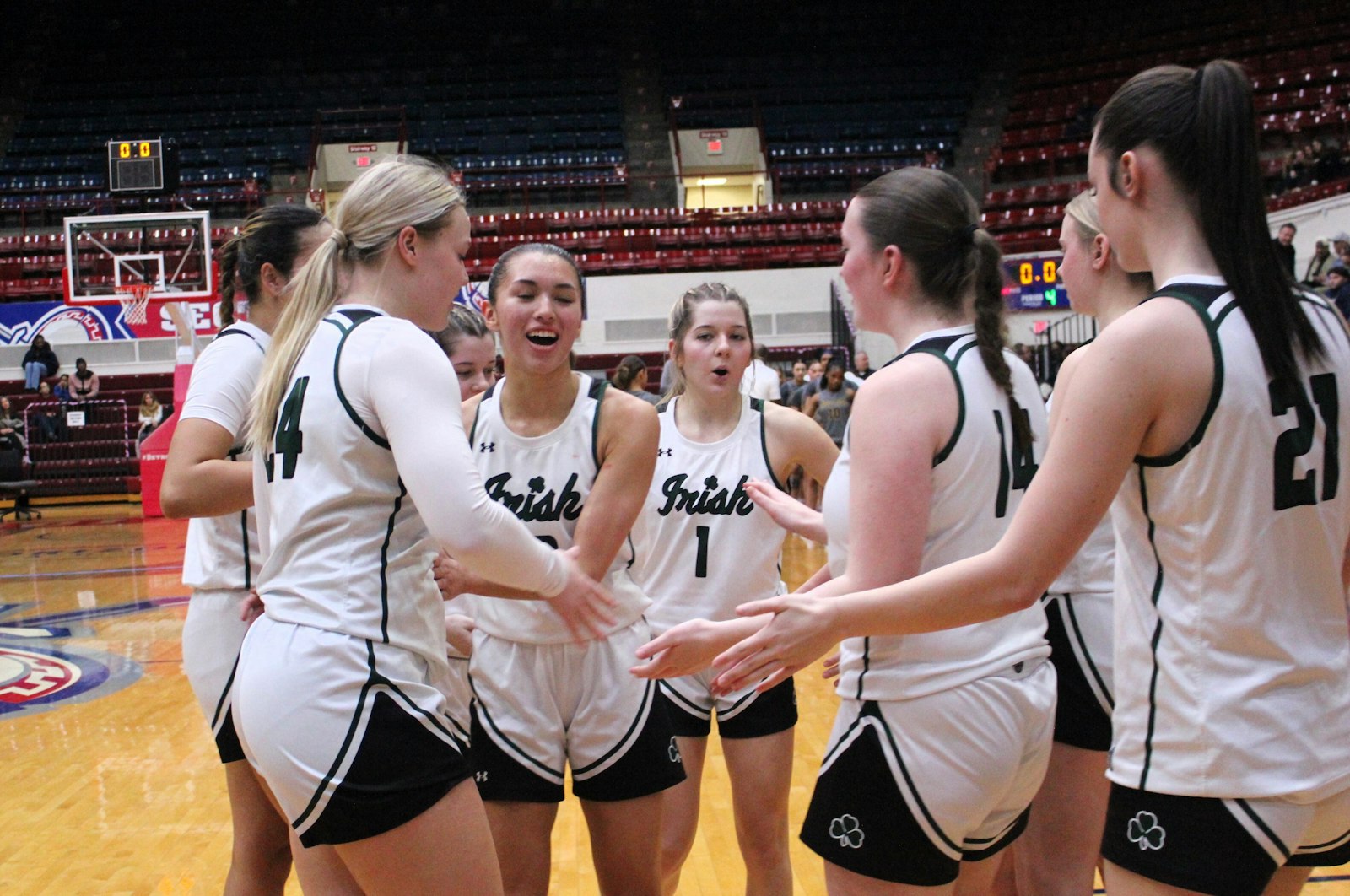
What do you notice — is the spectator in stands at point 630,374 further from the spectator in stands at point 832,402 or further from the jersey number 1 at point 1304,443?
the jersey number 1 at point 1304,443

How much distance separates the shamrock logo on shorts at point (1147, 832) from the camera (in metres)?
1.37

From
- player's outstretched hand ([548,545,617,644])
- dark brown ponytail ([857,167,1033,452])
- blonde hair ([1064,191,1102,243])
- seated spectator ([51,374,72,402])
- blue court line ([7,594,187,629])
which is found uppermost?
blonde hair ([1064,191,1102,243])

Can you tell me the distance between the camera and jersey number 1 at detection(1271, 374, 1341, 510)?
134 cm

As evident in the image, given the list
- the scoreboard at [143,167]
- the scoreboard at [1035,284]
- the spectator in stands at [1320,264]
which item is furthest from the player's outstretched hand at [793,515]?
the scoreboard at [143,167]

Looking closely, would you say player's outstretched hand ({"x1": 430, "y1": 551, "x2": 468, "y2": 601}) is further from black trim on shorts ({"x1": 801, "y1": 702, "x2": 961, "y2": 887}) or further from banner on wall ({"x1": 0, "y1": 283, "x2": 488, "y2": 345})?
banner on wall ({"x1": 0, "y1": 283, "x2": 488, "y2": 345})

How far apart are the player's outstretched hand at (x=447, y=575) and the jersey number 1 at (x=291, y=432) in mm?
345

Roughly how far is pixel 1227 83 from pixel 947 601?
0.74 metres

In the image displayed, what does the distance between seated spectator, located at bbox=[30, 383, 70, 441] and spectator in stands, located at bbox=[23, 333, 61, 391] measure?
2.46ft

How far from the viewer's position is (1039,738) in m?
1.82

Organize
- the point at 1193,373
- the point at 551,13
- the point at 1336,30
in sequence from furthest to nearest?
the point at 551,13 < the point at 1336,30 < the point at 1193,373

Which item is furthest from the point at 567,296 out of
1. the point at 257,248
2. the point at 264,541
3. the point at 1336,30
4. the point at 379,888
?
the point at 1336,30

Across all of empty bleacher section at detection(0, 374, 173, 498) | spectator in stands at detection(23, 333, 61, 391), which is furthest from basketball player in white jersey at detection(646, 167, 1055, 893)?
spectator in stands at detection(23, 333, 61, 391)

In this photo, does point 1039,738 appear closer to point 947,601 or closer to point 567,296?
point 947,601

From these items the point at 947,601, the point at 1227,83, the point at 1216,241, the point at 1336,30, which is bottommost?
the point at 947,601
